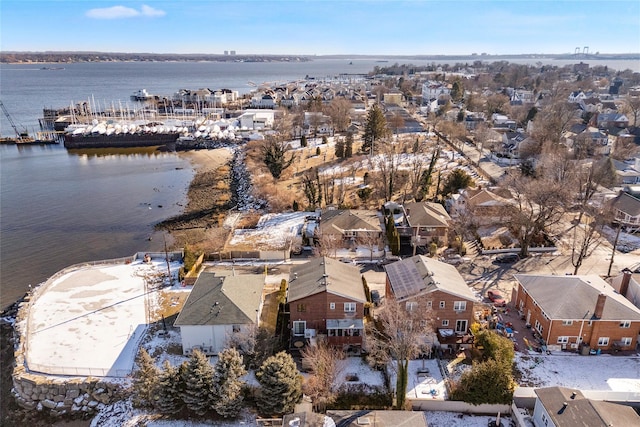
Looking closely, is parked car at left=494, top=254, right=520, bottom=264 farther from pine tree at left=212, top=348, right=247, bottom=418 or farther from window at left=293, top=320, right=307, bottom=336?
pine tree at left=212, top=348, right=247, bottom=418

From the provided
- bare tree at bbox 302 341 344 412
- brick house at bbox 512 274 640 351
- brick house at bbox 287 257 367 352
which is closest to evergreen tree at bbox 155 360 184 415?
bare tree at bbox 302 341 344 412

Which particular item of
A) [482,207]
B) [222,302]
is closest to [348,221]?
[482,207]

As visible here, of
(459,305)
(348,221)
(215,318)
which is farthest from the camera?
(348,221)

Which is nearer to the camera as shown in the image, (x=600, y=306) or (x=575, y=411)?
(x=575, y=411)

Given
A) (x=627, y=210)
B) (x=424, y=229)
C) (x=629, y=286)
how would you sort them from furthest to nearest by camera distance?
1. (x=627, y=210)
2. (x=424, y=229)
3. (x=629, y=286)

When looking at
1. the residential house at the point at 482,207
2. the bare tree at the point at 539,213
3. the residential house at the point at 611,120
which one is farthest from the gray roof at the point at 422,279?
the residential house at the point at 611,120

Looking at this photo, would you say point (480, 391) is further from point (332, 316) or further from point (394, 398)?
point (332, 316)

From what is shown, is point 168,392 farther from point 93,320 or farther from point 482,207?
point 482,207

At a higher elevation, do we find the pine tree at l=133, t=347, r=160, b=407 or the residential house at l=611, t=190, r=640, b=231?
the residential house at l=611, t=190, r=640, b=231
